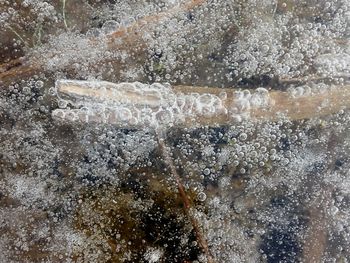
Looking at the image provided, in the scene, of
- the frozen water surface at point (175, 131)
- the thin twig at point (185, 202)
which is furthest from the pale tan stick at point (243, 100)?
the thin twig at point (185, 202)

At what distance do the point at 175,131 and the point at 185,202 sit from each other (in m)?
0.29

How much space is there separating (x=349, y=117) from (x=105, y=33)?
1.05 metres

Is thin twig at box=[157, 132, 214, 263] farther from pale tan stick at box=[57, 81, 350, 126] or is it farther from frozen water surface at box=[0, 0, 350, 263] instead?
pale tan stick at box=[57, 81, 350, 126]

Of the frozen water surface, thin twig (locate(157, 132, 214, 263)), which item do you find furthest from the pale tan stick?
thin twig (locate(157, 132, 214, 263))

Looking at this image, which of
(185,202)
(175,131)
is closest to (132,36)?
(175,131)

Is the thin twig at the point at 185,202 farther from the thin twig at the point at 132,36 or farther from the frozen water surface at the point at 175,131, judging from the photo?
the thin twig at the point at 132,36

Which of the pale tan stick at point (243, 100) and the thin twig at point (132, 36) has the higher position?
the thin twig at point (132, 36)

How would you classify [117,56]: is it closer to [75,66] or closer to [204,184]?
[75,66]

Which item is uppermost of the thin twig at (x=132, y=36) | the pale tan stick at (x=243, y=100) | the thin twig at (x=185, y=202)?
the thin twig at (x=132, y=36)

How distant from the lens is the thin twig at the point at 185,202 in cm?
204

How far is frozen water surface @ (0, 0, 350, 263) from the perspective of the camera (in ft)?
6.57

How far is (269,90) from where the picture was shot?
6.81 feet

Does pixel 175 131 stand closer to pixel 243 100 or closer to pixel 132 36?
pixel 243 100

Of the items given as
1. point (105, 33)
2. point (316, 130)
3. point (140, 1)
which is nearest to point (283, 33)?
point (316, 130)
